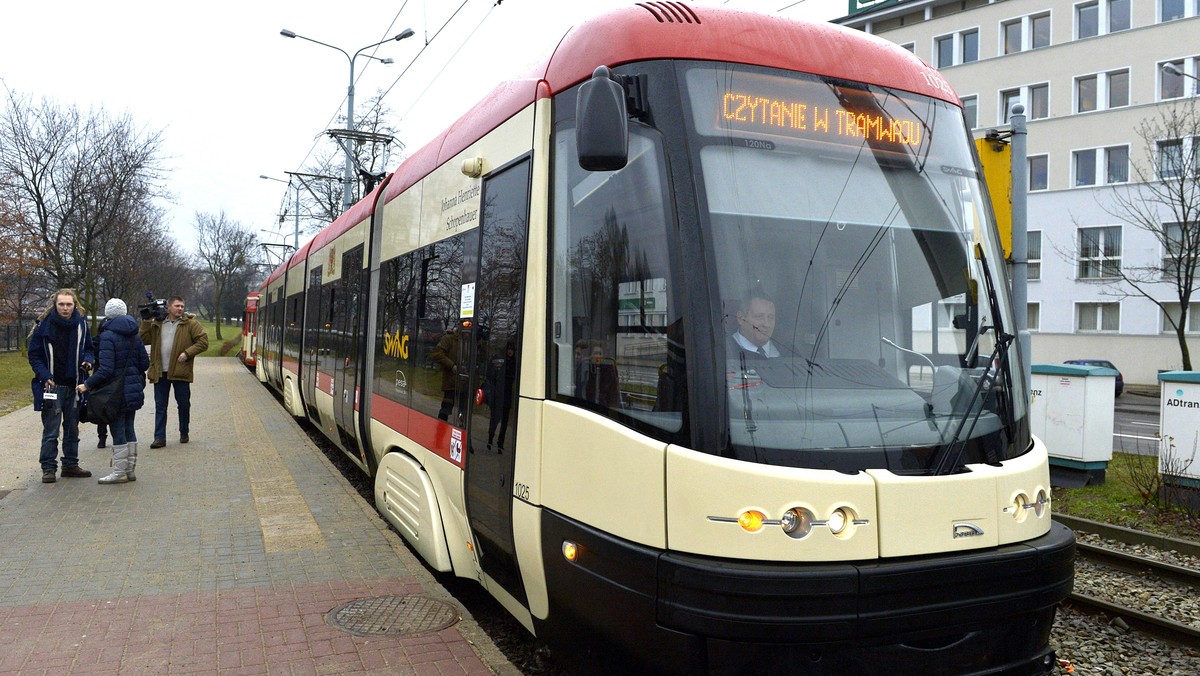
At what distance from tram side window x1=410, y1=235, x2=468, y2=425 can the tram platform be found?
1.11m

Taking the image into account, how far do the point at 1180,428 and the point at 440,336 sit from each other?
24.2 ft

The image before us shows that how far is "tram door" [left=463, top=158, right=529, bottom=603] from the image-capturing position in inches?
163

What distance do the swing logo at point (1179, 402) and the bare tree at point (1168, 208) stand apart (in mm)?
21677

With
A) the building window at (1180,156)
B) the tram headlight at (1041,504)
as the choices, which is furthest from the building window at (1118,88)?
the tram headlight at (1041,504)

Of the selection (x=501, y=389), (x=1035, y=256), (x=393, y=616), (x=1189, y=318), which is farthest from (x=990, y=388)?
(x=1035, y=256)

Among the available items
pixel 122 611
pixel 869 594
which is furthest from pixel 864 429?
pixel 122 611

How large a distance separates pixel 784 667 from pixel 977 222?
84.5 inches

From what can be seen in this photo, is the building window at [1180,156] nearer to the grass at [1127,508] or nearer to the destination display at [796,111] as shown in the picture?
the grass at [1127,508]

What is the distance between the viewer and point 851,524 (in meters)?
Result: 3.10

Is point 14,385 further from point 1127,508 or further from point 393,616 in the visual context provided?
point 1127,508

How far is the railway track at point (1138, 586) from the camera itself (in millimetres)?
5348

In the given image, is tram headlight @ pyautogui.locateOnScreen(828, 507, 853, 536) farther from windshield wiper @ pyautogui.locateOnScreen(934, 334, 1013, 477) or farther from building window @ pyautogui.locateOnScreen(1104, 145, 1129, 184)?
building window @ pyautogui.locateOnScreen(1104, 145, 1129, 184)

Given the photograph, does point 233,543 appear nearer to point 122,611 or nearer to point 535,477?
point 122,611

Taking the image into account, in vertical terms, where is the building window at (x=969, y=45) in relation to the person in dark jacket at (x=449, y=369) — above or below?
above
